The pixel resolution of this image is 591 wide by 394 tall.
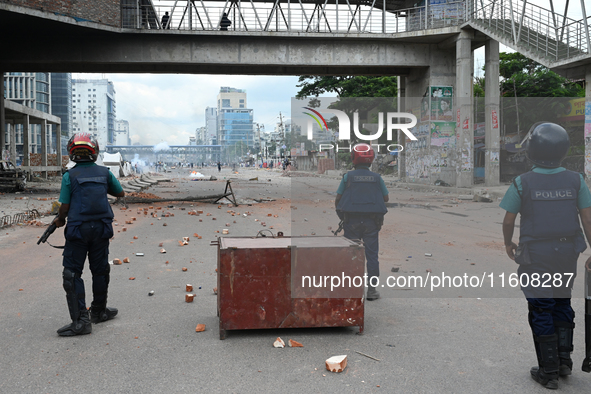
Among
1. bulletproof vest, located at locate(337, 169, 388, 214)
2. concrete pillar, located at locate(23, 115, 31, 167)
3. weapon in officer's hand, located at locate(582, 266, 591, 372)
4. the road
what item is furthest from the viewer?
concrete pillar, located at locate(23, 115, 31, 167)

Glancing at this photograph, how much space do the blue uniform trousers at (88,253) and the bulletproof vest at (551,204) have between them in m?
3.56

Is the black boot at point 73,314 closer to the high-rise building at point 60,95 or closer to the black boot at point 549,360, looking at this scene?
the black boot at point 549,360

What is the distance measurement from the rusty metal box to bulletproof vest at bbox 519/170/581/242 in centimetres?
142

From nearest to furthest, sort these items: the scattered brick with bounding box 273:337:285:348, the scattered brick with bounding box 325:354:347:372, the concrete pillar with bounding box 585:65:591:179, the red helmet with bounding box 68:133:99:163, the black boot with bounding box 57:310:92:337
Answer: the scattered brick with bounding box 325:354:347:372 → the scattered brick with bounding box 273:337:285:348 → the black boot with bounding box 57:310:92:337 → the red helmet with bounding box 68:133:99:163 → the concrete pillar with bounding box 585:65:591:179

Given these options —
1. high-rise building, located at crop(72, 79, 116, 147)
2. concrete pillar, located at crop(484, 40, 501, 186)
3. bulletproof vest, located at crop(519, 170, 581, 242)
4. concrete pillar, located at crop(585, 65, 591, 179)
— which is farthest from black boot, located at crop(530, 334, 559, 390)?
high-rise building, located at crop(72, 79, 116, 147)

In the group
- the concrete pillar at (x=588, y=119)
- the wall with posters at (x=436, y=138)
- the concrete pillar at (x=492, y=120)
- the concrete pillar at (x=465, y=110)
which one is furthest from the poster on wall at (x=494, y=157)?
the concrete pillar at (x=588, y=119)

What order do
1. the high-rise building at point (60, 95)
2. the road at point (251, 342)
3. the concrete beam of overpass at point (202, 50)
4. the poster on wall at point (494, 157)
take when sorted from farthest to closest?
the high-rise building at point (60, 95) < the poster on wall at point (494, 157) < the concrete beam of overpass at point (202, 50) < the road at point (251, 342)

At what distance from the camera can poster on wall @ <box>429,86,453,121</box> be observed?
2619 centimetres

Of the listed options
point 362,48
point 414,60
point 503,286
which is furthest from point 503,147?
point 503,286

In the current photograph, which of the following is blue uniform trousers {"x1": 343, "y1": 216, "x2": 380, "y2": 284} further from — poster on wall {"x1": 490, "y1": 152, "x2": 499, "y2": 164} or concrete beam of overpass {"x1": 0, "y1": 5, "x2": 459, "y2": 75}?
poster on wall {"x1": 490, "y1": 152, "x2": 499, "y2": 164}

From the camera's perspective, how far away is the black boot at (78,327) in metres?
4.41

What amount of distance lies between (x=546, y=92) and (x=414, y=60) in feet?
33.8

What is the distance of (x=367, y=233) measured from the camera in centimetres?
557

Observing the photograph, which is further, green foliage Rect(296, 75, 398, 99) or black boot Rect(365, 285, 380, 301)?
green foliage Rect(296, 75, 398, 99)
